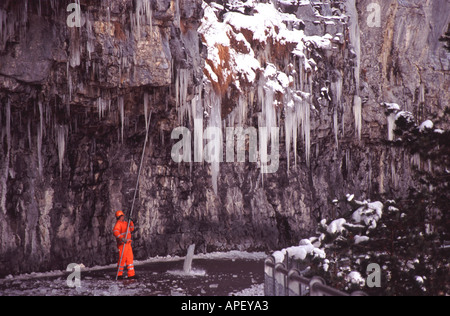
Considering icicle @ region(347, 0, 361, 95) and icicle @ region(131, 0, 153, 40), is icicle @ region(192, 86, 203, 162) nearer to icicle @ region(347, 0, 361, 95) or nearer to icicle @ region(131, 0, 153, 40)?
icicle @ region(131, 0, 153, 40)

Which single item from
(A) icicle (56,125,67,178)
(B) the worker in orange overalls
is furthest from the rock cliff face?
(B) the worker in orange overalls

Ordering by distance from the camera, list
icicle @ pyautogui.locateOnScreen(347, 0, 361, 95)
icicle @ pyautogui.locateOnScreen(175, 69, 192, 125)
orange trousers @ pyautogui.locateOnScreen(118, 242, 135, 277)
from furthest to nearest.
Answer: icicle @ pyautogui.locateOnScreen(347, 0, 361, 95) → icicle @ pyautogui.locateOnScreen(175, 69, 192, 125) → orange trousers @ pyautogui.locateOnScreen(118, 242, 135, 277)

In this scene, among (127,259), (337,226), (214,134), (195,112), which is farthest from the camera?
(214,134)

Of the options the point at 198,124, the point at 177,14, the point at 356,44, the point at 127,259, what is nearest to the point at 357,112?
the point at 356,44

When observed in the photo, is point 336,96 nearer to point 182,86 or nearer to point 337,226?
point 182,86

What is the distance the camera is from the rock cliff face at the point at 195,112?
1293 centimetres

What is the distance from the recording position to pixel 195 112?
18.2m

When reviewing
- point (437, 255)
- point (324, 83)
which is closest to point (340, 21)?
point (324, 83)

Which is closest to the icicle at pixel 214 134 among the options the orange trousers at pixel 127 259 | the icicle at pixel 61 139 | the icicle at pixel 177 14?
the icicle at pixel 177 14

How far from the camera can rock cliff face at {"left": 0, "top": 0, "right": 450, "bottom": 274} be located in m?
12.9

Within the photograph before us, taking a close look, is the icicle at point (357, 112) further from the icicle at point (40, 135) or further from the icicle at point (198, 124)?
the icicle at point (40, 135)
